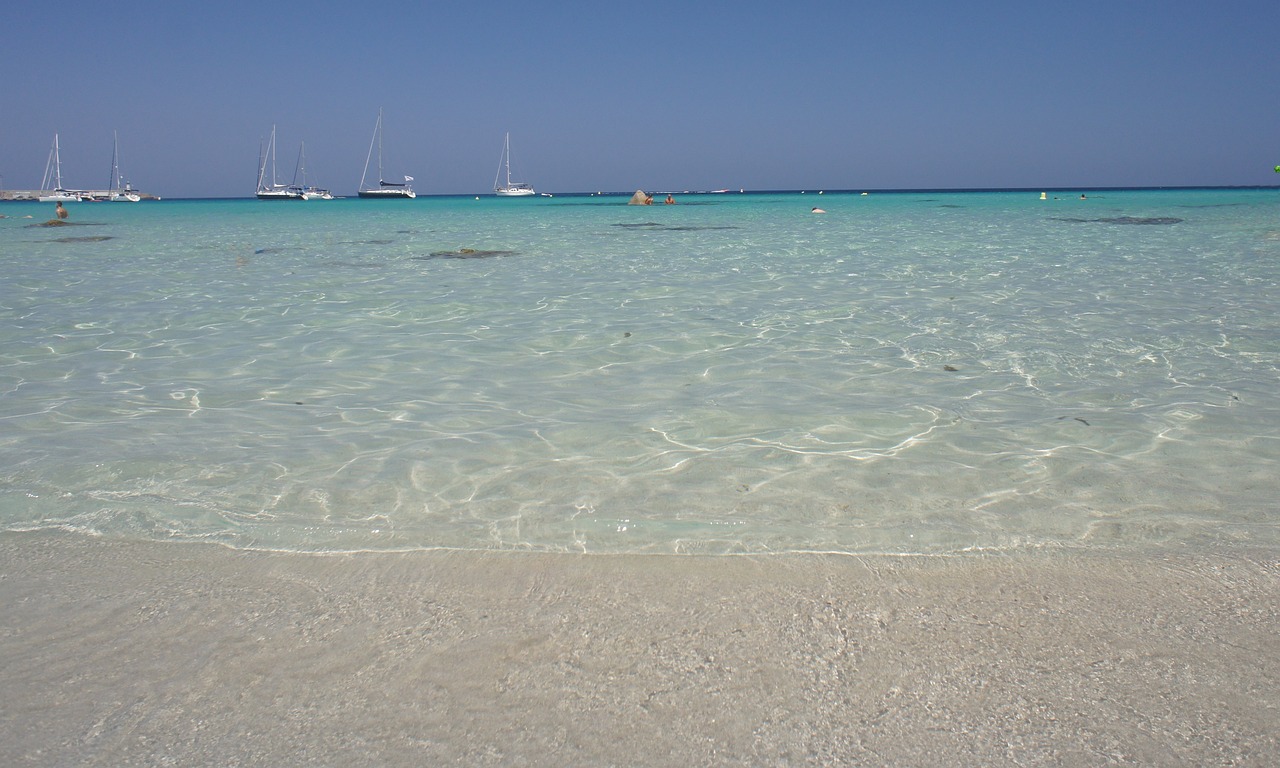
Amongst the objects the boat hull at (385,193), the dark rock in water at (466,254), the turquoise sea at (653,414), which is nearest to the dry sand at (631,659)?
the turquoise sea at (653,414)

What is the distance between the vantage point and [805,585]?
2.68 m

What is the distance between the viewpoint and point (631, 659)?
225 centimetres

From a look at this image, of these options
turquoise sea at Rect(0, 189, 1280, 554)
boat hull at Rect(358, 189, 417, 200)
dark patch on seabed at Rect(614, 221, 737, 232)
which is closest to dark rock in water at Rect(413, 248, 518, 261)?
turquoise sea at Rect(0, 189, 1280, 554)

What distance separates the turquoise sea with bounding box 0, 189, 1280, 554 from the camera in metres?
3.27

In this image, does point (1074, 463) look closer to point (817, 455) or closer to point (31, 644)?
point (817, 455)

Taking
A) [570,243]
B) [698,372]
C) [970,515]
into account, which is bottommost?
[970,515]

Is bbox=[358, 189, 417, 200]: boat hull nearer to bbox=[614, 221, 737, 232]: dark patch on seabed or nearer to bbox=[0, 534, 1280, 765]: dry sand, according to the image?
bbox=[614, 221, 737, 232]: dark patch on seabed

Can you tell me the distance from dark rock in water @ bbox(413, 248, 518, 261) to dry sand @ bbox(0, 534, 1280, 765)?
40.3 feet

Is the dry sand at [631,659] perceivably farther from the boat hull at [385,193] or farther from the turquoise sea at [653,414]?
the boat hull at [385,193]

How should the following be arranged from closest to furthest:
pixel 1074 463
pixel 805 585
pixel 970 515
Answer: pixel 805 585 → pixel 970 515 → pixel 1074 463

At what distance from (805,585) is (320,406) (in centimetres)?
354

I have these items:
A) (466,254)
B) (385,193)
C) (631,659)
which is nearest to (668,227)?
(466,254)

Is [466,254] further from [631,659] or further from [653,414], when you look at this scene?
[631,659]

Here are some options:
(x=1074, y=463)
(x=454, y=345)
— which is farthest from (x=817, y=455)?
(x=454, y=345)
